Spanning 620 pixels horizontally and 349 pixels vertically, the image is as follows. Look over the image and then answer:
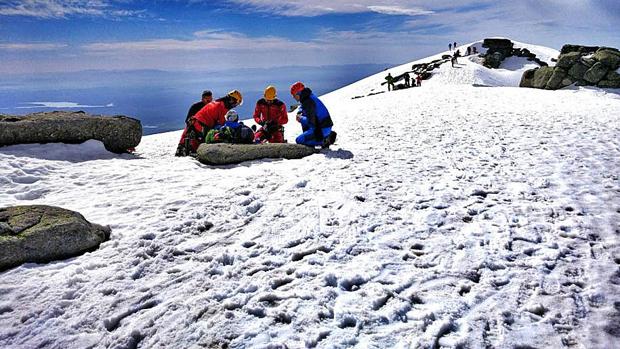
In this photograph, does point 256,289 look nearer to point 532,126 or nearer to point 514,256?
point 514,256

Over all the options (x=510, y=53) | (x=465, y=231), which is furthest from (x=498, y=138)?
(x=510, y=53)

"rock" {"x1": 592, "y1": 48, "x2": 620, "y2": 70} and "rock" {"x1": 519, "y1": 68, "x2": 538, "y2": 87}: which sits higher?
"rock" {"x1": 592, "y1": 48, "x2": 620, "y2": 70}

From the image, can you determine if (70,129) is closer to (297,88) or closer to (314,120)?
(297,88)

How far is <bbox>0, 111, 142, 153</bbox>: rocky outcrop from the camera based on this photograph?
36.6 feet

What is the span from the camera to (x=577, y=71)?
121 ft

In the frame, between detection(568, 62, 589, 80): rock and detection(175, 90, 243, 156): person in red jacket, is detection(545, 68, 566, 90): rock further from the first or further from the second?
detection(175, 90, 243, 156): person in red jacket

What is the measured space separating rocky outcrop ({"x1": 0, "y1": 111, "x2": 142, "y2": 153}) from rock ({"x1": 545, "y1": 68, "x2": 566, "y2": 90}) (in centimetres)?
3989

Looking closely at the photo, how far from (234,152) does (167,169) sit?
2020mm

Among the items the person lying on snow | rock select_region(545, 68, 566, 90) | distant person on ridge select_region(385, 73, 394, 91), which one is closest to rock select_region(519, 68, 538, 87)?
rock select_region(545, 68, 566, 90)

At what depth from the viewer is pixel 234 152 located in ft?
35.9

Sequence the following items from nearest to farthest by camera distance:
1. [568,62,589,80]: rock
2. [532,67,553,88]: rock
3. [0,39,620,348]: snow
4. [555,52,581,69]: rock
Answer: [0,39,620,348]: snow, [568,62,589,80]: rock, [555,52,581,69]: rock, [532,67,553,88]: rock

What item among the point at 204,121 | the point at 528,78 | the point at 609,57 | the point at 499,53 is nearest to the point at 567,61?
the point at 528,78

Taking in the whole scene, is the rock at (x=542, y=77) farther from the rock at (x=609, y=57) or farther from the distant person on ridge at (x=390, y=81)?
the distant person on ridge at (x=390, y=81)

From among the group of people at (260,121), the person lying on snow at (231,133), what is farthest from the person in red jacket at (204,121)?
the person lying on snow at (231,133)
